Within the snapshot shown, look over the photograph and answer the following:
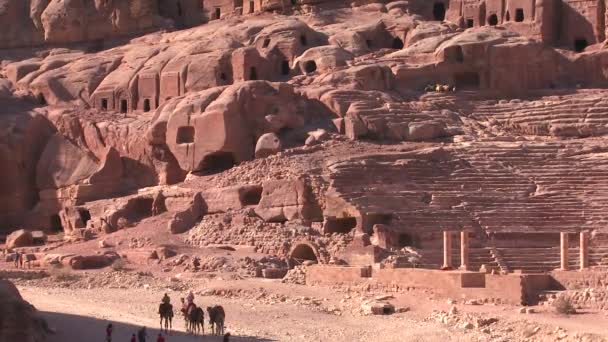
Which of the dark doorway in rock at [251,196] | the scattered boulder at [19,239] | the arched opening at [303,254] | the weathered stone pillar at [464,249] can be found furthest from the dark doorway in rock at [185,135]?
the weathered stone pillar at [464,249]

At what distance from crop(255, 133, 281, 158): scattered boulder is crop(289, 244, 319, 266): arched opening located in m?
6.07

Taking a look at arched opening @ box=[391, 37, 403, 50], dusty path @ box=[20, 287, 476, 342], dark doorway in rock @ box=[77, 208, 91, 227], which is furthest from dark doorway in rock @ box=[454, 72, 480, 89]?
dusty path @ box=[20, 287, 476, 342]

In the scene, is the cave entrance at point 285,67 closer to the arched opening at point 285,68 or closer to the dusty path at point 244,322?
the arched opening at point 285,68

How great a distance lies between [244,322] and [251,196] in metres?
15.3

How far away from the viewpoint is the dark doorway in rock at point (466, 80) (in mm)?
60406

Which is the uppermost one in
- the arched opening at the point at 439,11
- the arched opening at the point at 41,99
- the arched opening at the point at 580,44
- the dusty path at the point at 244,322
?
the arched opening at the point at 439,11

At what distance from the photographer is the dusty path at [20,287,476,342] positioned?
35.8 metres

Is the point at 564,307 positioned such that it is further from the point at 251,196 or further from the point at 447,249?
the point at 251,196

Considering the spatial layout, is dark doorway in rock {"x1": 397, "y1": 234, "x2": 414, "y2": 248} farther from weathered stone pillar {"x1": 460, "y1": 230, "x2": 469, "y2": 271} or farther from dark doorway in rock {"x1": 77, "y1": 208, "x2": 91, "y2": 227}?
dark doorway in rock {"x1": 77, "y1": 208, "x2": 91, "y2": 227}

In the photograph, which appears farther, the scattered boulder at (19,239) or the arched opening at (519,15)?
the arched opening at (519,15)

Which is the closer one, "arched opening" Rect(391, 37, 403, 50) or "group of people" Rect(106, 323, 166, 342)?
"group of people" Rect(106, 323, 166, 342)

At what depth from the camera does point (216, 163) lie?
57.9 meters

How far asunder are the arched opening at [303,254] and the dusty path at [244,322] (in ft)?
22.2

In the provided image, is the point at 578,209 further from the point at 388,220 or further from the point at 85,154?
the point at 85,154
